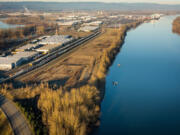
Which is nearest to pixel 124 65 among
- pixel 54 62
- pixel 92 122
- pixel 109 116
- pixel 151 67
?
pixel 151 67

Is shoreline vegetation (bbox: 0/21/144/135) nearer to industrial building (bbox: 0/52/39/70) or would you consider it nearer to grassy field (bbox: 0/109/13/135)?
grassy field (bbox: 0/109/13/135)

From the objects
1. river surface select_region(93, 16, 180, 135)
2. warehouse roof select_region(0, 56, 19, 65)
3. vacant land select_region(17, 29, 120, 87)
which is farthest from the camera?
warehouse roof select_region(0, 56, 19, 65)

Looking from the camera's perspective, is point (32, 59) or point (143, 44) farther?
point (143, 44)

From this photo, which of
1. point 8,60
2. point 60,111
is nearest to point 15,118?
point 60,111

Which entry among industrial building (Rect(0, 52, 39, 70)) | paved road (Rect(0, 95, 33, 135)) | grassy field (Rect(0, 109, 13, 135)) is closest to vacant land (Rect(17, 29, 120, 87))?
industrial building (Rect(0, 52, 39, 70))

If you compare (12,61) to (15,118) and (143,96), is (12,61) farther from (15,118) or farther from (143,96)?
(143,96)

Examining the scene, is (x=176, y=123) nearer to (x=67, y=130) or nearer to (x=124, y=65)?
(x=67, y=130)
